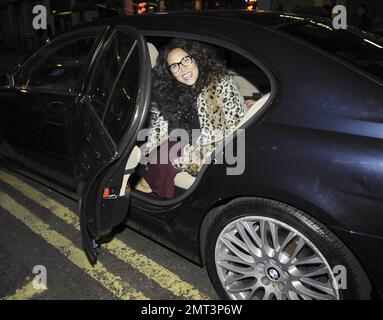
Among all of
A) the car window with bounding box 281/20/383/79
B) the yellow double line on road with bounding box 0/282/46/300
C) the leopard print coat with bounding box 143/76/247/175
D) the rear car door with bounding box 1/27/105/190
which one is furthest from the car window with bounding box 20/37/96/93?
the car window with bounding box 281/20/383/79

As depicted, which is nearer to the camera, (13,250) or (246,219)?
(246,219)

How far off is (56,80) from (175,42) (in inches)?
43.1

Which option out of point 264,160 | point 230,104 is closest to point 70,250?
point 230,104

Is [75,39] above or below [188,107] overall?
above

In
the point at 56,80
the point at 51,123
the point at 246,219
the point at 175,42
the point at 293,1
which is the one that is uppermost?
the point at 293,1

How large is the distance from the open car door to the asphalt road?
0.34 metres

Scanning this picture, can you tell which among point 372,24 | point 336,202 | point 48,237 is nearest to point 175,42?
point 336,202

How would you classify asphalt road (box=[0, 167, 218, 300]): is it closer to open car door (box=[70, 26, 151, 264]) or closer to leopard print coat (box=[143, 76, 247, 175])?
open car door (box=[70, 26, 151, 264])

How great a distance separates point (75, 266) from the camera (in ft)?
8.79

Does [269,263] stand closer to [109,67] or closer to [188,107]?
[188,107]

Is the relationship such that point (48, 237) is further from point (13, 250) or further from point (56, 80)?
point (56, 80)

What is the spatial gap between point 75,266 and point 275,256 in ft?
4.73

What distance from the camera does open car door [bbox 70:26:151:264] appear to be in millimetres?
2109
